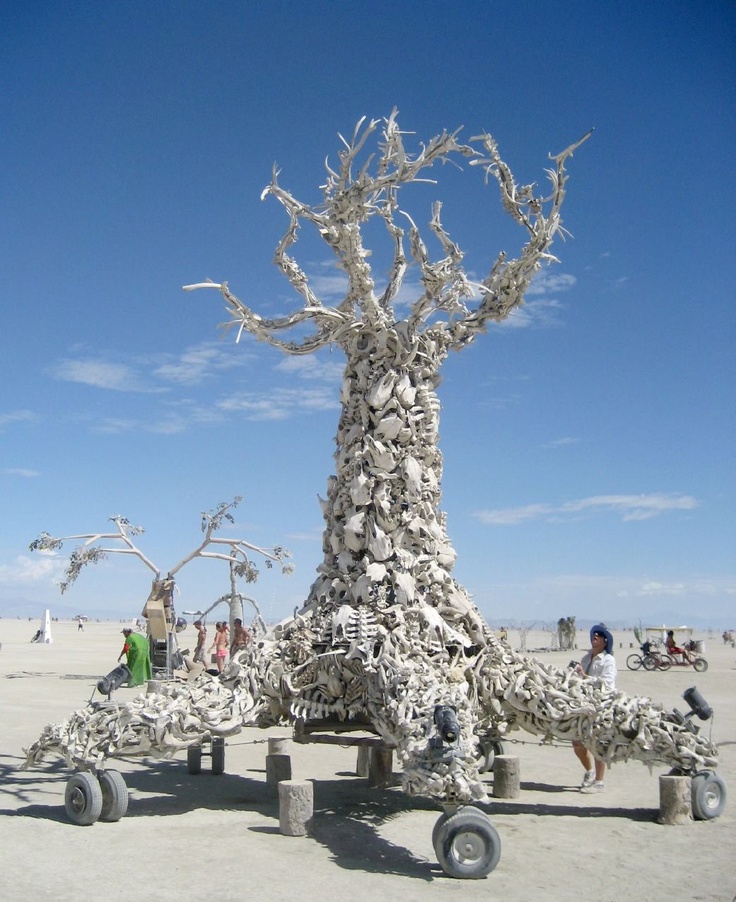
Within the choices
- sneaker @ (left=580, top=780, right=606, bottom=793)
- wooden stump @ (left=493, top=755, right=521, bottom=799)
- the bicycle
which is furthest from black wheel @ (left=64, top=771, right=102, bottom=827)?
the bicycle

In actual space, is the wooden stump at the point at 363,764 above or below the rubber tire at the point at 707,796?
below

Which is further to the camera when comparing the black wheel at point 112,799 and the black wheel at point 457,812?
the black wheel at point 112,799

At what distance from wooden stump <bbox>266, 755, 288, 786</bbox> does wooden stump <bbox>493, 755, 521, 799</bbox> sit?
2.03 m

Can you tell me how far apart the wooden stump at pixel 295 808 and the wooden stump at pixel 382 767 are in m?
2.08

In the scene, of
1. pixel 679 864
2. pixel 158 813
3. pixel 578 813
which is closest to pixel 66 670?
pixel 158 813

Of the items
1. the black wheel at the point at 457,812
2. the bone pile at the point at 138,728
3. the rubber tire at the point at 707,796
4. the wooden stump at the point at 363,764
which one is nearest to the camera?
the black wheel at the point at 457,812

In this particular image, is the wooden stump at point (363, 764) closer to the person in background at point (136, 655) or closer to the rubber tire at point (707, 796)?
the rubber tire at point (707, 796)

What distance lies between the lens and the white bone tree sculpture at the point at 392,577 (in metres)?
6.94

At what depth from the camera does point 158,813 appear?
726 centimetres

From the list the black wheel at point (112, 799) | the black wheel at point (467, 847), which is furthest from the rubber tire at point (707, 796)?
the black wheel at point (112, 799)

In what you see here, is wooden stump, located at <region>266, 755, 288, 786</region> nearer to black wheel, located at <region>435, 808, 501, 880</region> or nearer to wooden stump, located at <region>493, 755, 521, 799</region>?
wooden stump, located at <region>493, 755, 521, 799</region>

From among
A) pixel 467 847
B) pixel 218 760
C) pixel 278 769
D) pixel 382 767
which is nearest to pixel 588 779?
pixel 382 767

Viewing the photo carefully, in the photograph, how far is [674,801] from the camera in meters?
7.03

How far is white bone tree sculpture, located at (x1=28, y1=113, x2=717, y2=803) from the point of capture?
22.8ft
